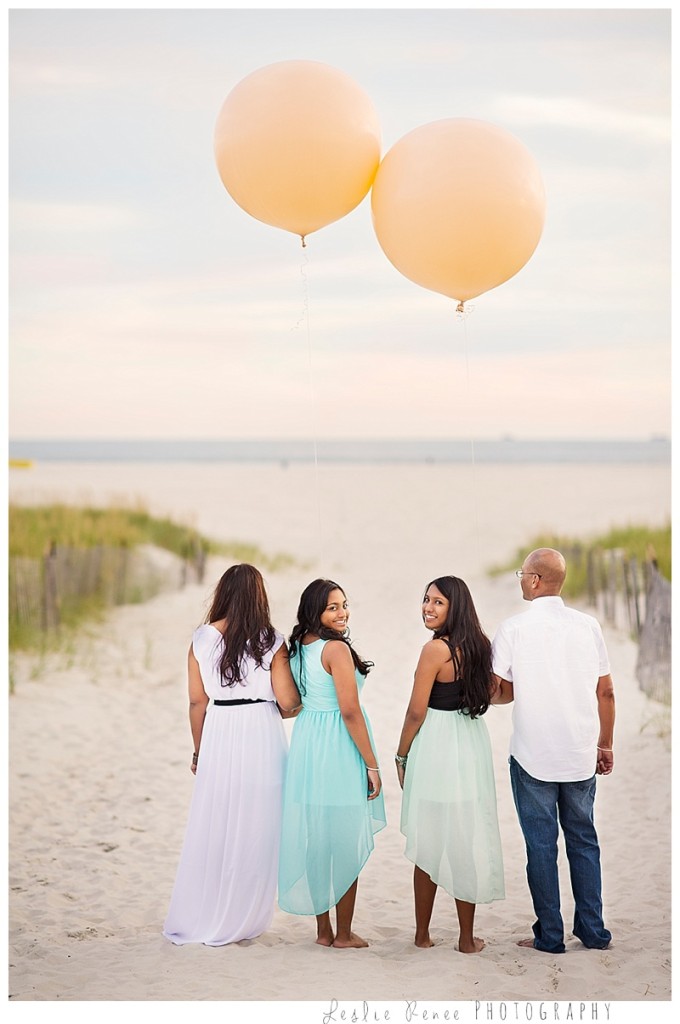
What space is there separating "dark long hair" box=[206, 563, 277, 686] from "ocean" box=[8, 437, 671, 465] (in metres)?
26.5

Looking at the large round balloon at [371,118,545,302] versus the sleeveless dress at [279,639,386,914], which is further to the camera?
the large round balloon at [371,118,545,302]

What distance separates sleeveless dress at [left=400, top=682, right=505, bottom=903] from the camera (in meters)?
3.39

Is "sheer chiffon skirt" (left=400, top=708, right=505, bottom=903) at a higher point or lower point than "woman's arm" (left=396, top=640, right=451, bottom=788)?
lower

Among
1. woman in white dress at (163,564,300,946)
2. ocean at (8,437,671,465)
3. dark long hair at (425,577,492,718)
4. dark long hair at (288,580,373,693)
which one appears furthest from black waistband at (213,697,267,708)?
ocean at (8,437,671,465)

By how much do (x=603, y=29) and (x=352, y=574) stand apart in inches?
302

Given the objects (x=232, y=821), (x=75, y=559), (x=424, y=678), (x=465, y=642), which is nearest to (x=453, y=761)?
(x=424, y=678)

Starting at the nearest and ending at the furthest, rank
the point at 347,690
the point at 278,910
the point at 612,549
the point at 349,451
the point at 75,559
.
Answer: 1. the point at 347,690
2. the point at 278,910
3. the point at 75,559
4. the point at 612,549
5. the point at 349,451

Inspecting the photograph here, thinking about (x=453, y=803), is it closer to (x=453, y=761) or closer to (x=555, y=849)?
(x=453, y=761)

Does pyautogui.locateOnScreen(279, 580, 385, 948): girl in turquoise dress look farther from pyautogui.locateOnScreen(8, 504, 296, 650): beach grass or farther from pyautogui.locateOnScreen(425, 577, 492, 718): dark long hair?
pyautogui.locateOnScreen(8, 504, 296, 650): beach grass

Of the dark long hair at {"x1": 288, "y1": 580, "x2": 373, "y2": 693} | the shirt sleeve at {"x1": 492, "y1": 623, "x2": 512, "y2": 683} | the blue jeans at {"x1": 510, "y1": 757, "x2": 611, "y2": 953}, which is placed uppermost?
the dark long hair at {"x1": 288, "y1": 580, "x2": 373, "y2": 693}

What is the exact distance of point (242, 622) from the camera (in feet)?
11.4

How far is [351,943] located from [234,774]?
736mm

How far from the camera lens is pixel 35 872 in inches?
182

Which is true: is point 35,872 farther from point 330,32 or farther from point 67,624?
point 330,32
